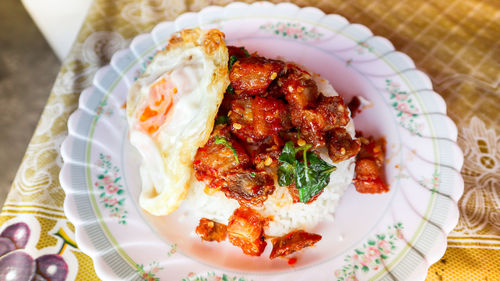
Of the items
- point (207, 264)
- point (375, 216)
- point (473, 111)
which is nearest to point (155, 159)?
point (207, 264)

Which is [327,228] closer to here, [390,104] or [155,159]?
[390,104]

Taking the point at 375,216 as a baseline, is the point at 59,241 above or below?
below

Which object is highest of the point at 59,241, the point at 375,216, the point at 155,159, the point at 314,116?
the point at 314,116

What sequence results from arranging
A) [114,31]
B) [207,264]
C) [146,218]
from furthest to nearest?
[114,31] → [146,218] → [207,264]

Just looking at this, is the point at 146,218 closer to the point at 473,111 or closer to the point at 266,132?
the point at 266,132

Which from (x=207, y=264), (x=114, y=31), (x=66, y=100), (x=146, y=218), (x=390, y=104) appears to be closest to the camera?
(x=207, y=264)

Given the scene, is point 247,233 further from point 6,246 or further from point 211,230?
point 6,246

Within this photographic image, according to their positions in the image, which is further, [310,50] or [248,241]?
[310,50]

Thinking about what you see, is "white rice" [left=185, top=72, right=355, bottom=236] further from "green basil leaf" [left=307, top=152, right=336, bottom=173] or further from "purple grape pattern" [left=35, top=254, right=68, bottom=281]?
"purple grape pattern" [left=35, top=254, right=68, bottom=281]
